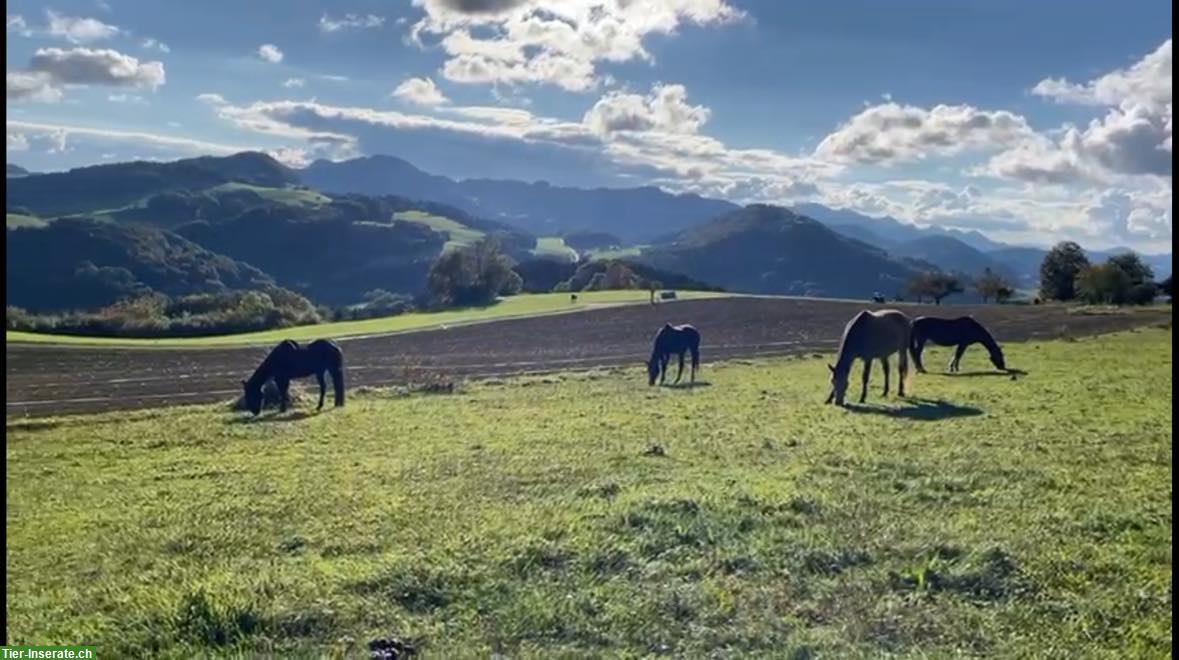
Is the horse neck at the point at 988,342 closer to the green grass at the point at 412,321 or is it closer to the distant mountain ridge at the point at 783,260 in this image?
the green grass at the point at 412,321

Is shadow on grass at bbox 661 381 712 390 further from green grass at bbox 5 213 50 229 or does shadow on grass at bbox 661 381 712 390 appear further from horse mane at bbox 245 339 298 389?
green grass at bbox 5 213 50 229

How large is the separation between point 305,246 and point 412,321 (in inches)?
2915

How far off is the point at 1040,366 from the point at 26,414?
84.8 ft

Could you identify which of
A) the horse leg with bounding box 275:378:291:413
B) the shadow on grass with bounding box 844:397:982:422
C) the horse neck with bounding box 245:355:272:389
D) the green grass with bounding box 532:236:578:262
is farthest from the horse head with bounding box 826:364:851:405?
the green grass with bounding box 532:236:578:262

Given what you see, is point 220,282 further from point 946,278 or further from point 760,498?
point 760,498

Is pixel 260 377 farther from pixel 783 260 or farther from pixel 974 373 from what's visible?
pixel 783 260

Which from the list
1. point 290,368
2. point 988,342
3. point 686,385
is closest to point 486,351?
point 686,385

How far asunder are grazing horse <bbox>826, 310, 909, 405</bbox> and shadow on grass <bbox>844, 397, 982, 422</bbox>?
0.73 meters

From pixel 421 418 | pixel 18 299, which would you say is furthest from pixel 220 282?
pixel 421 418

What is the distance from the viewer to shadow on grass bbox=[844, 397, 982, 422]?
16.2 metres

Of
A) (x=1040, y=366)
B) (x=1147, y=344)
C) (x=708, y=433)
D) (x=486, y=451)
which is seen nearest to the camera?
(x=486, y=451)

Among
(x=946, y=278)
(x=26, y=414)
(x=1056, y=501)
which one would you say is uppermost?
(x=946, y=278)

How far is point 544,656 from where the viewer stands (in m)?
5.73

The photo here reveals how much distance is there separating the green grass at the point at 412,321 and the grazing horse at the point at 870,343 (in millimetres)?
32623
